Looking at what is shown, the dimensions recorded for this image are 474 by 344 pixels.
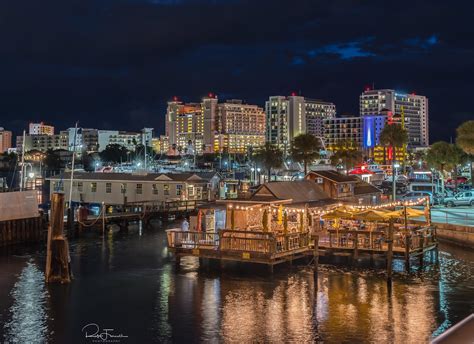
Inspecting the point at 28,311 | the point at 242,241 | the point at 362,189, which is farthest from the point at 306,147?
the point at 28,311

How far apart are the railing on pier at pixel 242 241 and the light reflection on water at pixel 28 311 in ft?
26.9

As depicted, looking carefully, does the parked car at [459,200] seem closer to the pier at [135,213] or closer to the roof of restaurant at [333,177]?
the roof of restaurant at [333,177]

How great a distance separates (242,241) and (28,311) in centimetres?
1174

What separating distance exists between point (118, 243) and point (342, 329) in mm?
26408

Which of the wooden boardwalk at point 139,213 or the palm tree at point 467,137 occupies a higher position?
the palm tree at point 467,137

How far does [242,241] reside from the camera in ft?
99.0

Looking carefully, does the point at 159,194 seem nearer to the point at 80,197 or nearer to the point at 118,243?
the point at 80,197

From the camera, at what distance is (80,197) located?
2758 inches

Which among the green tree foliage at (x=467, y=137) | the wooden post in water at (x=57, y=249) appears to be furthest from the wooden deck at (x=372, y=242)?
the green tree foliage at (x=467, y=137)

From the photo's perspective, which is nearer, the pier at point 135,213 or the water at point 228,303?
the water at point 228,303

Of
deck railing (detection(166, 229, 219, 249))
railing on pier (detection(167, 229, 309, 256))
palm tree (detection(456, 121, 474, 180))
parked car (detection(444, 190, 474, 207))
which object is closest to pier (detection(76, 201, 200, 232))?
deck railing (detection(166, 229, 219, 249))

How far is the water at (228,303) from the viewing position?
2031 centimetres

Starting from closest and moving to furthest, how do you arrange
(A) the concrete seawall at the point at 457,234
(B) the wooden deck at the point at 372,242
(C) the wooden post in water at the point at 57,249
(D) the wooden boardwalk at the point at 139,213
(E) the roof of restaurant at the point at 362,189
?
1. (C) the wooden post in water at the point at 57,249
2. (B) the wooden deck at the point at 372,242
3. (A) the concrete seawall at the point at 457,234
4. (D) the wooden boardwalk at the point at 139,213
5. (E) the roof of restaurant at the point at 362,189

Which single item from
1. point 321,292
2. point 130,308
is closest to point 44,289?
point 130,308
